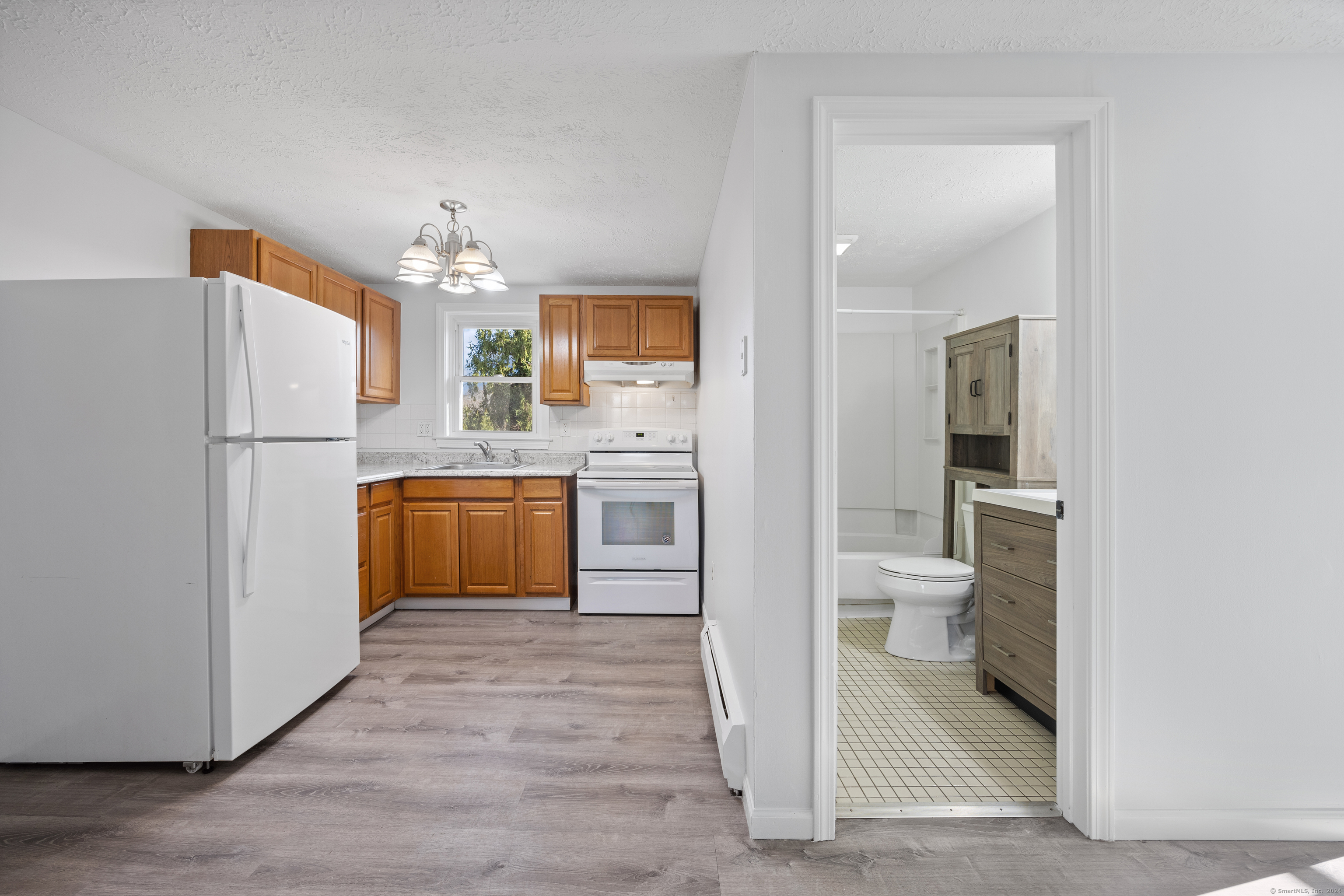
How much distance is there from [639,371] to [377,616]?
84.3 inches

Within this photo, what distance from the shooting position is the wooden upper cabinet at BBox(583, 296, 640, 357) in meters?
4.14

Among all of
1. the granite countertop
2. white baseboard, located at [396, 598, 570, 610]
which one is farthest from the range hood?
white baseboard, located at [396, 598, 570, 610]

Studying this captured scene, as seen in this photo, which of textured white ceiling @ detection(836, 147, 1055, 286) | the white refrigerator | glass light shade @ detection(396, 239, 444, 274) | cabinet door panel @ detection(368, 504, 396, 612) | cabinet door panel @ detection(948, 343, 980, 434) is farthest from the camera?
cabinet door panel @ detection(368, 504, 396, 612)

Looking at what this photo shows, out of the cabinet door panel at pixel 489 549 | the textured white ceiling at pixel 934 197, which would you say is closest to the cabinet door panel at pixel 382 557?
the cabinet door panel at pixel 489 549

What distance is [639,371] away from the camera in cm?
405

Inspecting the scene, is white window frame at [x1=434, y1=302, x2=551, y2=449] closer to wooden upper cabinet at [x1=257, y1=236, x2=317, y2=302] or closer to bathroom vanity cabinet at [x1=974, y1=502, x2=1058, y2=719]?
wooden upper cabinet at [x1=257, y1=236, x2=317, y2=302]

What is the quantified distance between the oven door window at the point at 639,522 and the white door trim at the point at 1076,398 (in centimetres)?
218

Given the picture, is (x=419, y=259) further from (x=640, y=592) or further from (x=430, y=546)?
(x=640, y=592)

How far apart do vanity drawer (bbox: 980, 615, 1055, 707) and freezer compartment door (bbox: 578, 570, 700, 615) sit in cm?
167

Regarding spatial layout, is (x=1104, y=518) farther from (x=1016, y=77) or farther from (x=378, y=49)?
(x=378, y=49)

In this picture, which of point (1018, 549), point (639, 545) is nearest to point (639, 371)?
point (639, 545)

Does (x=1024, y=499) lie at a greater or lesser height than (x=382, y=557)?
greater

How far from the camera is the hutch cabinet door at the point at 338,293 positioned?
11.1 ft

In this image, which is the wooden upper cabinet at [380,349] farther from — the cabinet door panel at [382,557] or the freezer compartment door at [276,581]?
the freezer compartment door at [276,581]
